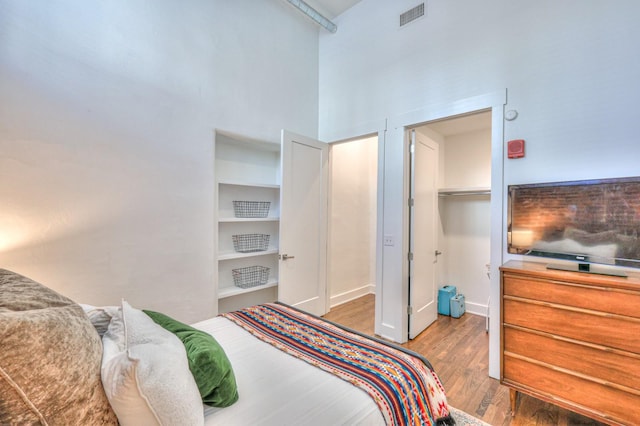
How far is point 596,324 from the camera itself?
1.59 metres

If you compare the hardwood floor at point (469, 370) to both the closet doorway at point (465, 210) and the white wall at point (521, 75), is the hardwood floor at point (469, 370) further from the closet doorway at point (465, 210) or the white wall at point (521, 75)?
the closet doorway at point (465, 210)

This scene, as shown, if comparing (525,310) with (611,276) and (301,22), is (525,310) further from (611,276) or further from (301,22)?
(301,22)

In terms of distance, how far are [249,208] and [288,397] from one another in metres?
2.26

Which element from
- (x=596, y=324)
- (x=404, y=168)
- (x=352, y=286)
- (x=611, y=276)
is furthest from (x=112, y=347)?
(x=352, y=286)

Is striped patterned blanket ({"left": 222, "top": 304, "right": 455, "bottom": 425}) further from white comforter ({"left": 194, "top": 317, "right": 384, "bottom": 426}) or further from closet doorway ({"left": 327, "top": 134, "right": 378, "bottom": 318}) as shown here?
closet doorway ({"left": 327, "top": 134, "right": 378, "bottom": 318})

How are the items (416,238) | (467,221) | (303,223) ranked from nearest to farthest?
(416,238), (303,223), (467,221)

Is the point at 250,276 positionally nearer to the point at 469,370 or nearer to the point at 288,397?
the point at 288,397

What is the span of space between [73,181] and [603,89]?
12.6 feet

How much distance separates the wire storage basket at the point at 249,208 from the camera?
313 centimetres

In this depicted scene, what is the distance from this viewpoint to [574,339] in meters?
1.66

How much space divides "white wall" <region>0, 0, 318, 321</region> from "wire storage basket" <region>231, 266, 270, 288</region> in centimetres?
39

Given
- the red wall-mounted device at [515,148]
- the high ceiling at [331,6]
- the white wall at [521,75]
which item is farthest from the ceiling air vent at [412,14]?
the red wall-mounted device at [515,148]

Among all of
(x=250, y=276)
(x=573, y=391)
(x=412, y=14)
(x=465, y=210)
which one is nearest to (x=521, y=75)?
(x=412, y=14)

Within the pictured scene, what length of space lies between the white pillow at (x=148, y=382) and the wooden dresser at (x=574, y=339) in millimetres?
1969
